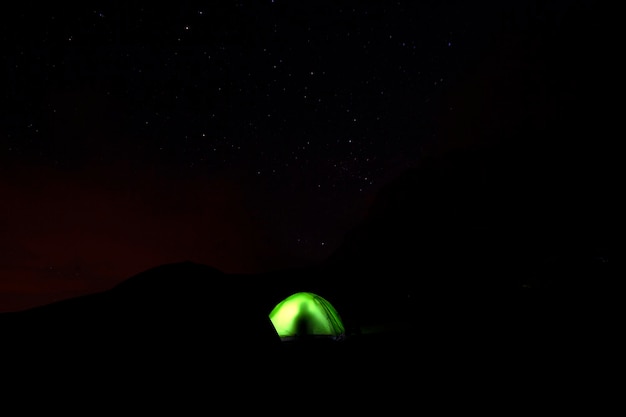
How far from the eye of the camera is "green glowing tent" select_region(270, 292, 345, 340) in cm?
835

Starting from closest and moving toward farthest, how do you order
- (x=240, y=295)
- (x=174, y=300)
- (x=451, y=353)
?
(x=174, y=300)
(x=240, y=295)
(x=451, y=353)

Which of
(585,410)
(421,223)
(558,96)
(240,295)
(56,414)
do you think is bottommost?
(585,410)

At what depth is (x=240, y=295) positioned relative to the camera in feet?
9.62

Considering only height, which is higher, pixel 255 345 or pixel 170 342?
pixel 170 342

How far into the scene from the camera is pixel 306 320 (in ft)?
27.7

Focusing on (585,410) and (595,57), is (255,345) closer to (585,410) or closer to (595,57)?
(585,410)

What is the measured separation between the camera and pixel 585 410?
2.95 m

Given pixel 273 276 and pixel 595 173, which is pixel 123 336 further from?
pixel 273 276

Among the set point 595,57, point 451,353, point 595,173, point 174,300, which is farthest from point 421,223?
point 174,300

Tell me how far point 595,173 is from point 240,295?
3614 cm

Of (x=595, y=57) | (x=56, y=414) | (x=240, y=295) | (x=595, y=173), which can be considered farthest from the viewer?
(x=595, y=57)

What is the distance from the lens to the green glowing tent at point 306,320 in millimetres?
8352

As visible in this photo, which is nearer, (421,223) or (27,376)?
(27,376)

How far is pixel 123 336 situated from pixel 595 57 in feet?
150
